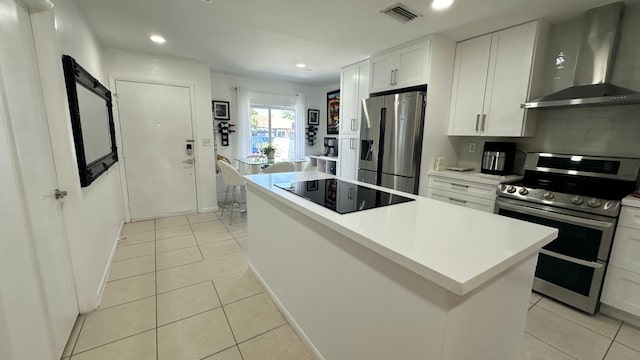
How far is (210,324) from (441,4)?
9.83 feet

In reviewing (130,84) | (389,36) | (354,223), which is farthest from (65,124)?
(389,36)

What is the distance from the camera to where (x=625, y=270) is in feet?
5.97

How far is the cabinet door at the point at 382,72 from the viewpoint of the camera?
10.3 feet

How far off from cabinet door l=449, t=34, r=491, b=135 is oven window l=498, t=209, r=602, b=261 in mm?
1185

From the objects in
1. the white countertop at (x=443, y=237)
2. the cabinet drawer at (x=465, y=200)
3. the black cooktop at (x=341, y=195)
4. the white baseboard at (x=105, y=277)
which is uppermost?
the black cooktop at (x=341, y=195)

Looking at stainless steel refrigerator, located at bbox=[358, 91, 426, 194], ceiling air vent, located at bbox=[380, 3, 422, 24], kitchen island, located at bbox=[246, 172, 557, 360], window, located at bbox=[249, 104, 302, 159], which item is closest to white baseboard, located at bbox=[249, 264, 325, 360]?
kitchen island, located at bbox=[246, 172, 557, 360]

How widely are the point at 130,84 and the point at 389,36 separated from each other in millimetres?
3426

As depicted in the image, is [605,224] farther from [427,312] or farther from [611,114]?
[427,312]

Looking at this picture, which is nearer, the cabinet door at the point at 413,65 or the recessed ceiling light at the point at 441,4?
the recessed ceiling light at the point at 441,4

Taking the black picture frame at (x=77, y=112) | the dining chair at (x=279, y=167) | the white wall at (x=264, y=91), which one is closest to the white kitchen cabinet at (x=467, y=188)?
the dining chair at (x=279, y=167)

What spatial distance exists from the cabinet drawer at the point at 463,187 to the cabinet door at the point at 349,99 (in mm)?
1410

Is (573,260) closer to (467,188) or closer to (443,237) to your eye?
(467,188)

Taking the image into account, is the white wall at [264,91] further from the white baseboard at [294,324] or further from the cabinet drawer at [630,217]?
the cabinet drawer at [630,217]

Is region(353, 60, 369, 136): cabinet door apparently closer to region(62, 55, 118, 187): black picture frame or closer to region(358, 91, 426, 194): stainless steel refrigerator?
region(358, 91, 426, 194): stainless steel refrigerator
